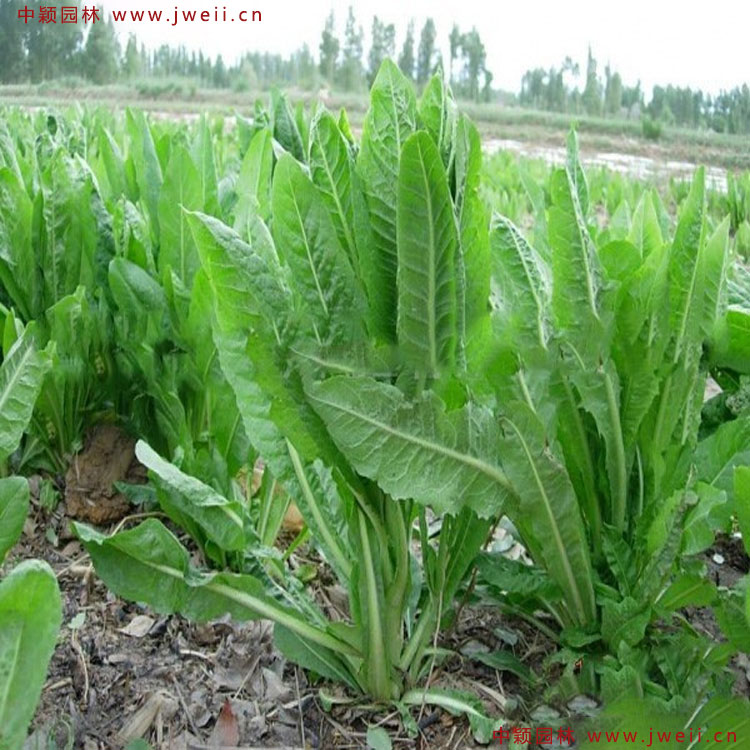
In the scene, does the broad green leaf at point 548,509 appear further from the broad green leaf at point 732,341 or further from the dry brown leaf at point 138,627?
the dry brown leaf at point 138,627

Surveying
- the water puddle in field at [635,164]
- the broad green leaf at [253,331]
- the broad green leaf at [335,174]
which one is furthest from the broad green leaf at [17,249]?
the water puddle in field at [635,164]

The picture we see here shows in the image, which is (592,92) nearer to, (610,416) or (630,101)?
(630,101)

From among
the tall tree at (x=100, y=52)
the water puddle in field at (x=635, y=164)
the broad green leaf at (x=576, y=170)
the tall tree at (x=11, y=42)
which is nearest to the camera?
the broad green leaf at (x=576, y=170)

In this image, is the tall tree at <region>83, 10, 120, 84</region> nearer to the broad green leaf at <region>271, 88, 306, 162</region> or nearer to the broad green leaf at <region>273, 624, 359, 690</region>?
the broad green leaf at <region>271, 88, 306, 162</region>

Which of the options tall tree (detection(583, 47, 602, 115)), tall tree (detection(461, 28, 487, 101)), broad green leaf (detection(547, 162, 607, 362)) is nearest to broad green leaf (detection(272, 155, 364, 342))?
broad green leaf (detection(547, 162, 607, 362))

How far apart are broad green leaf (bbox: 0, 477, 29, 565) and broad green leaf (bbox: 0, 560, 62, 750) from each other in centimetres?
16

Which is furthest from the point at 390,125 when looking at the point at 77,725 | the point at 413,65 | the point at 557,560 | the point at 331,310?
the point at 413,65

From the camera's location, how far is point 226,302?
936mm

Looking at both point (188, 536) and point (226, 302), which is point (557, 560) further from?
point (188, 536)

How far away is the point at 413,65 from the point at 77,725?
98.4 inches

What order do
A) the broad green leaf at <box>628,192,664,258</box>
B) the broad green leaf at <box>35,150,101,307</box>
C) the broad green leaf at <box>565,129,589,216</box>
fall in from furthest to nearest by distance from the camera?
1. the broad green leaf at <box>35,150,101,307</box>
2. the broad green leaf at <box>628,192,664,258</box>
3. the broad green leaf at <box>565,129,589,216</box>

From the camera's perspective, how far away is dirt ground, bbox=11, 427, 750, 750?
1.05m

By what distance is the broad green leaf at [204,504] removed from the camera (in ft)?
3.55

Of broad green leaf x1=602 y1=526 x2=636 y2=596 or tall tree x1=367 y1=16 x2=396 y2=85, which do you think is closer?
broad green leaf x1=602 y1=526 x2=636 y2=596
